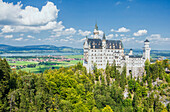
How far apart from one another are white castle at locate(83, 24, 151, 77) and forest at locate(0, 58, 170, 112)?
14.7 ft

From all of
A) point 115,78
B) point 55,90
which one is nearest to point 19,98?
point 55,90

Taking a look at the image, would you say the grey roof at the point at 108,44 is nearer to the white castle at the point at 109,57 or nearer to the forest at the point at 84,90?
the white castle at the point at 109,57

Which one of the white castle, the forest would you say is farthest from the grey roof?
the forest

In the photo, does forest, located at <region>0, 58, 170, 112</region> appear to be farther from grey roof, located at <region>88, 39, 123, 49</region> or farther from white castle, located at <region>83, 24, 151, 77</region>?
grey roof, located at <region>88, 39, 123, 49</region>

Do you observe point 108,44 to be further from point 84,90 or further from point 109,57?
point 84,90

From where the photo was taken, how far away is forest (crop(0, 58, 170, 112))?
43719 mm

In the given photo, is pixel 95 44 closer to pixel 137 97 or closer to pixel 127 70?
pixel 127 70

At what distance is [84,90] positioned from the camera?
198 feet

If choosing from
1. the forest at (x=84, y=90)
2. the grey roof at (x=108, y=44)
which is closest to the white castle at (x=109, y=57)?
the grey roof at (x=108, y=44)

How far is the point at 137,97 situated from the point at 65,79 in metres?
39.7

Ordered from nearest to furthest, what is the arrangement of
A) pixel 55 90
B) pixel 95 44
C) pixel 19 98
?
pixel 19 98 → pixel 55 90 → pixel 95 44

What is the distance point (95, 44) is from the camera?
9344 centimetres

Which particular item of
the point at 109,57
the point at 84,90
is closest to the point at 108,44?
the point at 109,57

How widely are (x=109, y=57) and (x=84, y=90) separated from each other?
39381 millimetres
